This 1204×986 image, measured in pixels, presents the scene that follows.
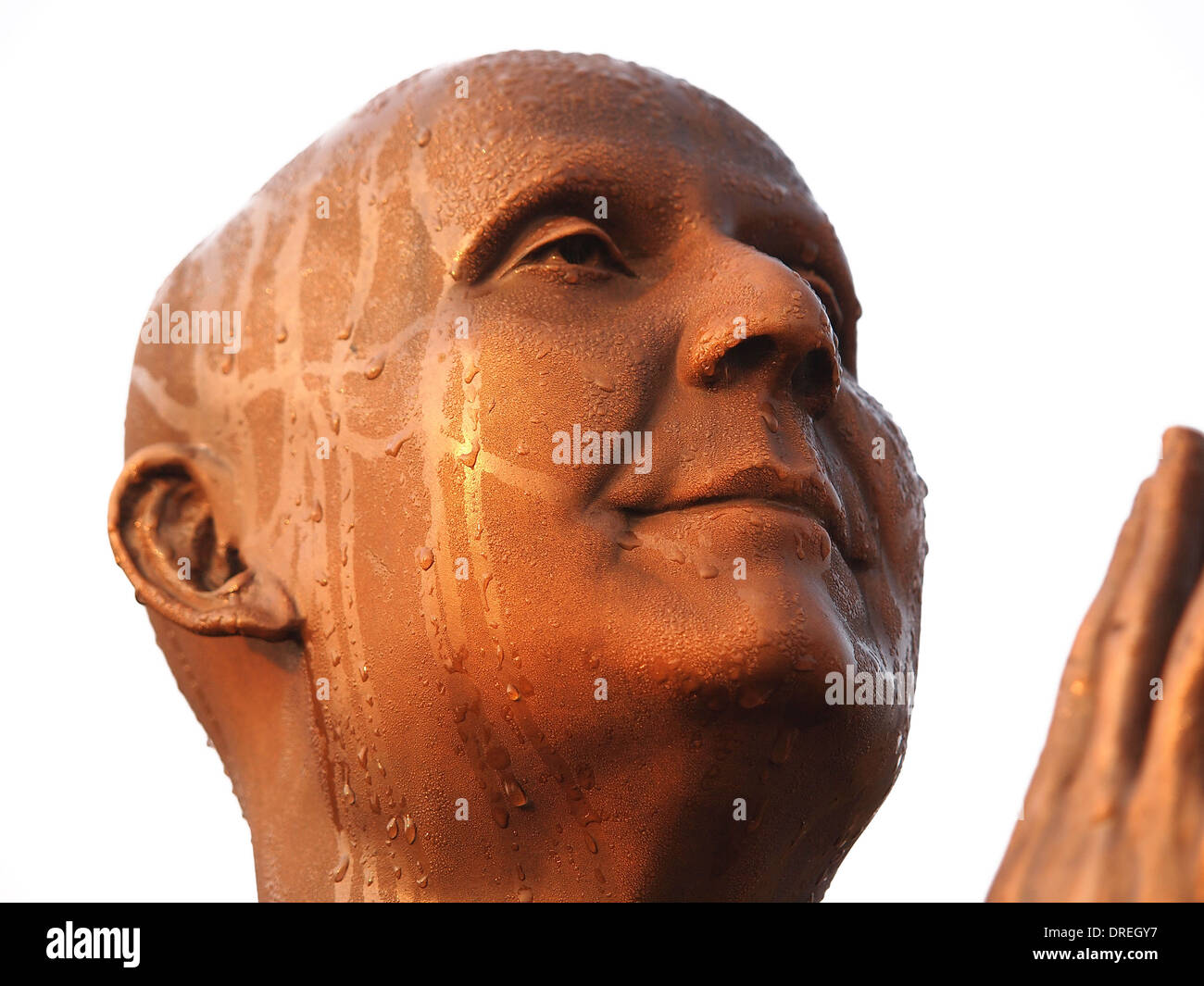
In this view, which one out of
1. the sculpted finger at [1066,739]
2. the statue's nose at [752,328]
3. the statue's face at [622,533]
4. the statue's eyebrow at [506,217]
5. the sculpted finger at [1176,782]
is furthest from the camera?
the statue's eyebrow at [506,217]

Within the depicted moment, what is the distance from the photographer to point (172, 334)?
11.0 ft

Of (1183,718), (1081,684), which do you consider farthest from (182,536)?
Result: (1183,718)

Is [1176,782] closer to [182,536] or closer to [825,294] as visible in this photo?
[825,294]

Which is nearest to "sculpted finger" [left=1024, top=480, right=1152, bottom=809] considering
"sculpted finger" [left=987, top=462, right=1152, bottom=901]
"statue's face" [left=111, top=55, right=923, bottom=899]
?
"sculpted finger" [left=987, top=462, right=1152, bottom=901]

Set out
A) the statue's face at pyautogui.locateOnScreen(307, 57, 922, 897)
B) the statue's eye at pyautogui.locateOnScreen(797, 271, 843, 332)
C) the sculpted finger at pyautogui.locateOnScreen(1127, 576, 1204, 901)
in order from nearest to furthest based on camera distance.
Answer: the sculpted finger at pyautogui.locateOnScreen(1127, 576, 1204, 901) < the statue's face at pyautogui.locateOnScreen(307, 57, 922, 897) < the statue's eye at pyautogui.locateOnScreen(797, 271, 843, 332)

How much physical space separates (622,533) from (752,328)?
A: 0.41 meters

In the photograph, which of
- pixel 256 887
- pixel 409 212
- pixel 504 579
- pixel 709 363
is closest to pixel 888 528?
pixel 709 363

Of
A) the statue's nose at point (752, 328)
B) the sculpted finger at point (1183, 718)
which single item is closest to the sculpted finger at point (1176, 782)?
the sculpted finger at point (1183, 718)

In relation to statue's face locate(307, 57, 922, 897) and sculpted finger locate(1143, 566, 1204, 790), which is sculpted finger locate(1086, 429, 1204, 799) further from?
statue's face locate(307, 57, 922, 897)

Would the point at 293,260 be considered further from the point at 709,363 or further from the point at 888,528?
the point at 888,528

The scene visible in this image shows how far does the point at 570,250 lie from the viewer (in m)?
3.03

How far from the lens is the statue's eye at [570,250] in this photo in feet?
9.83

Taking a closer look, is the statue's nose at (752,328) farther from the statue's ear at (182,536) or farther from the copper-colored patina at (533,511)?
the statue's ear at (182,536)

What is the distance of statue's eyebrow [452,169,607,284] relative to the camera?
2.99 metres
